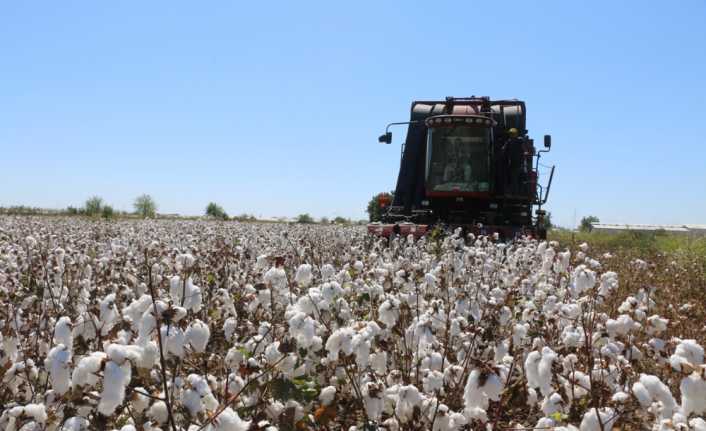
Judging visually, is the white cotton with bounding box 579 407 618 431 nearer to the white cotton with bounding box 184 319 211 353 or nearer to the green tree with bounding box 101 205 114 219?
the white cotton with bounding box 184 319 211 353

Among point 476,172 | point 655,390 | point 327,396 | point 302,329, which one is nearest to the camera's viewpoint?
point 655,390

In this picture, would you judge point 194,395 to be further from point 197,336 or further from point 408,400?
point 408,400

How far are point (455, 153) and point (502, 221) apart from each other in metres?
2.16

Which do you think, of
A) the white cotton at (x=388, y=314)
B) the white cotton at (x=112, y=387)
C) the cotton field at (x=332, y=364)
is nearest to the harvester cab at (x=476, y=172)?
the cotton field at (x=332, y=364)

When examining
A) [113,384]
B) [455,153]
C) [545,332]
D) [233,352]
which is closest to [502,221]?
[455,153]

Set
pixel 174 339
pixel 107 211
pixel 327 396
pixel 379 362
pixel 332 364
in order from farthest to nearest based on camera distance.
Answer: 1. pixel 107 211
2. pixel 332 364
3. pixel 379 362
4. pixel 327 396
5. pixel 174 339

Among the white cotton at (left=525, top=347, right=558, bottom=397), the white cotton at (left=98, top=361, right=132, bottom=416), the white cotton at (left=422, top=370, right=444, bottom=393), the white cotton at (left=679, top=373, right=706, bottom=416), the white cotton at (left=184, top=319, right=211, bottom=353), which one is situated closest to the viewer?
the white cotton at (left=98, top=361, right=132, bottom=416)

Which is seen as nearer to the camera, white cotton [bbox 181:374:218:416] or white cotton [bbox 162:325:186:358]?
white cotton [bbox 181:374:218:416]

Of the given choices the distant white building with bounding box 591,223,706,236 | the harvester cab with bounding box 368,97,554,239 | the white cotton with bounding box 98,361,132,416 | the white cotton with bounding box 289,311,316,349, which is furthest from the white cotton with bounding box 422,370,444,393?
the distant white building with bounding box 591,223,706,236

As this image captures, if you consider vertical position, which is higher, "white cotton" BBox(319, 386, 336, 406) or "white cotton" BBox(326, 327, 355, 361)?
"white cotton" BBox(326, 327, 355, 361)

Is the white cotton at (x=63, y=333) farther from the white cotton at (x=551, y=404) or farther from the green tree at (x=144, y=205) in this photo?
the green tree at (x=144, y=205)

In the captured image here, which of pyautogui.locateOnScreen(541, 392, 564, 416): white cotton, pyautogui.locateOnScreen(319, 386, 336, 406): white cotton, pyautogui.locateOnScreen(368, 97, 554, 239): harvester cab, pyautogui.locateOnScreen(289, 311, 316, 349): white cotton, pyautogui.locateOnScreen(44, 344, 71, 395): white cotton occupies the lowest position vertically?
pyautogui.locateOnScreen(319, 386, 336, 406): white cotton

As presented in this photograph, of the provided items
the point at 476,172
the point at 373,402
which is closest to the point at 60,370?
the point at 373,402

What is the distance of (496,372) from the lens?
245 centimetres
